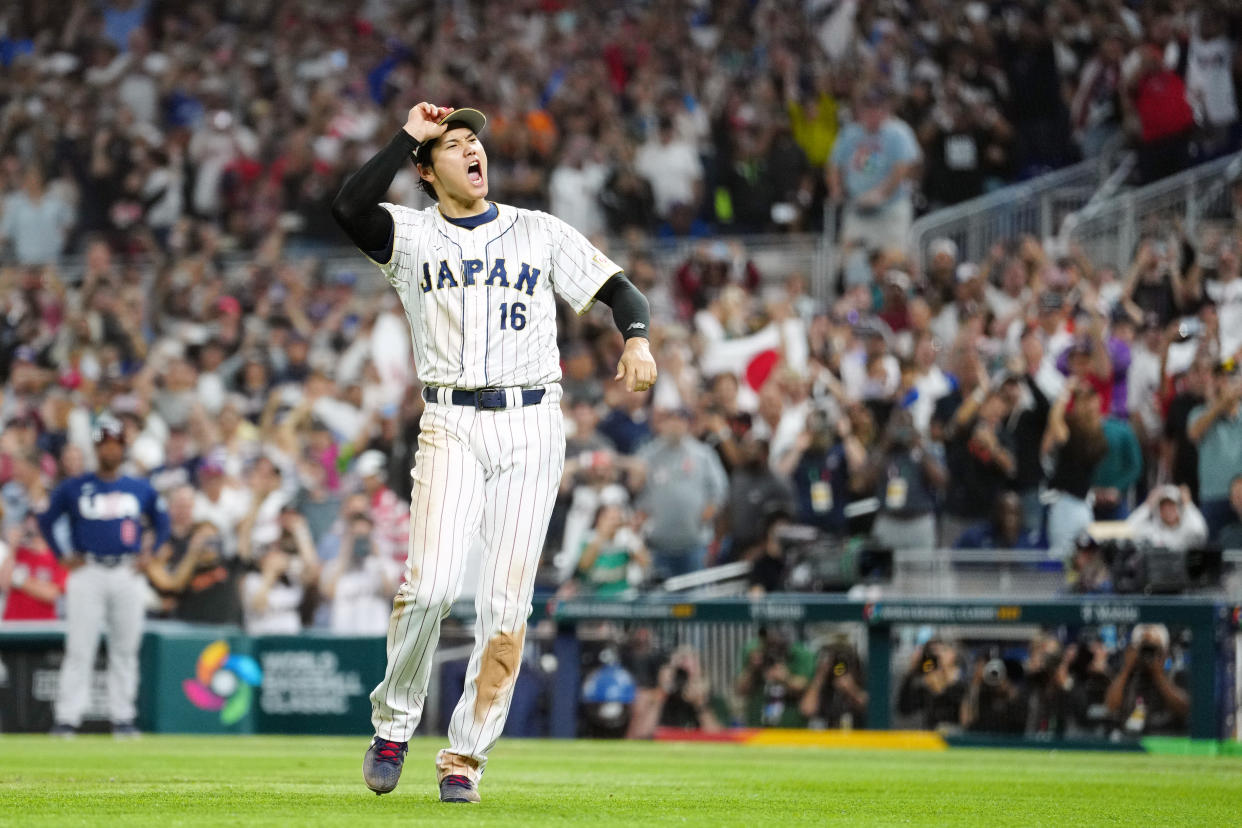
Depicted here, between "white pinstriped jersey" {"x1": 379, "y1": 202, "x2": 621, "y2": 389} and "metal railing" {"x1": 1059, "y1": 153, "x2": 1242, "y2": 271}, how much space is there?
11.3 metres

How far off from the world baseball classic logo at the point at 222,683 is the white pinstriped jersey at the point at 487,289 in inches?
339

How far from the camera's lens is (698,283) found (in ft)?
61.8

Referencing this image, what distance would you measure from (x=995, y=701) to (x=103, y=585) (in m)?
6.63

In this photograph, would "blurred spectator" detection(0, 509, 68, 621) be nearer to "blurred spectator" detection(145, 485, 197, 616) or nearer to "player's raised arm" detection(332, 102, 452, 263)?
"blurred spectator" detection(145, 485, 197, 616)

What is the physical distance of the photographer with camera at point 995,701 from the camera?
43.6 ft

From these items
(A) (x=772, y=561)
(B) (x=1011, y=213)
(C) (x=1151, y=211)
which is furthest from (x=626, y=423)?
(C) (x=1151, y=211)

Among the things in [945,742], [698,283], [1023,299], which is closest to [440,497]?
[945,742]

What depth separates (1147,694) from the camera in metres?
13.0

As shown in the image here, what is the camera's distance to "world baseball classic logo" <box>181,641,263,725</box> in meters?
14.8

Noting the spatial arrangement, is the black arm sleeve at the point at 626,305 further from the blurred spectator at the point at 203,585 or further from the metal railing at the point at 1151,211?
the metal railing at the point at 1151,211

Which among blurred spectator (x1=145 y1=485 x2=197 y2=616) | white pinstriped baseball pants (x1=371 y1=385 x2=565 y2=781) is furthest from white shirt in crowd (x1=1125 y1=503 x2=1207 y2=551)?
white pinstriped baseball pants (x1=371 y1=385 x2=565 y2=781)

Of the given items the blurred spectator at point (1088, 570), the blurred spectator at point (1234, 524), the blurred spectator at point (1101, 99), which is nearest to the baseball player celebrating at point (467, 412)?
the blurred spectator at point (1088, 570)

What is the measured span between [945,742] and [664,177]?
8.62 m

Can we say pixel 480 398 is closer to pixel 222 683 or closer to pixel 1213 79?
pixel 222 683
